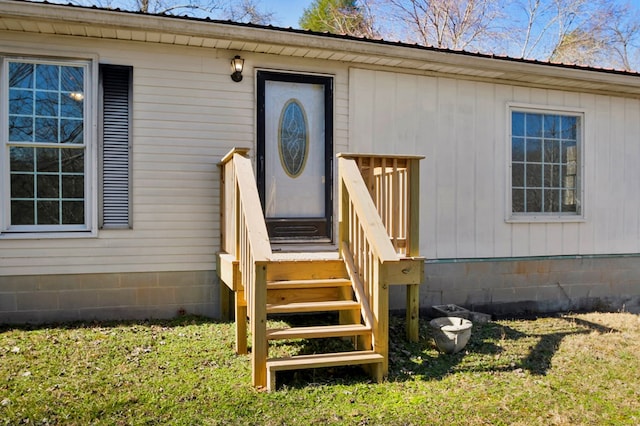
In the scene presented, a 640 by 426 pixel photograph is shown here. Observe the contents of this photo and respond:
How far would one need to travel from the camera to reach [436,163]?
616 cm

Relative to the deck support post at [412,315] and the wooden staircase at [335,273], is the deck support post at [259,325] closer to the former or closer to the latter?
the wooden staircase at [335,273]

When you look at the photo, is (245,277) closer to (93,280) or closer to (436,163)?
(93,280)

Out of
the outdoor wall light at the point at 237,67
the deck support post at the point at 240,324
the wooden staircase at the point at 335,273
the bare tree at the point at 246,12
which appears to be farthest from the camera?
the bare tree at the point at 246,12

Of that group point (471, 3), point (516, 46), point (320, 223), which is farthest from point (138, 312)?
point (516, 46)

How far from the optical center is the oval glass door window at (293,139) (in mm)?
5656

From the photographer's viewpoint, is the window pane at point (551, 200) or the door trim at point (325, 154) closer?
the door trim at point (325, 154)

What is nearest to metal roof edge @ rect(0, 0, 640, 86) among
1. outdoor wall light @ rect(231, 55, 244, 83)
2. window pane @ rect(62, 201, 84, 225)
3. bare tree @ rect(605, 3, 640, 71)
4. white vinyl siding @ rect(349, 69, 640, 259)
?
outdoor wall light @ rect(231, 55, 244, 83)

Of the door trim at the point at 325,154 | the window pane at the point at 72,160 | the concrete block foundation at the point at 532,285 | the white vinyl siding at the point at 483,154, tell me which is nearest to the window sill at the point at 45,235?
the window pane at the point at 72,160

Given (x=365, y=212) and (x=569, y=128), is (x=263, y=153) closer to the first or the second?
(x=365, y=212)

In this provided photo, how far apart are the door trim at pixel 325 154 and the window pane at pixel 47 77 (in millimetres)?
2018

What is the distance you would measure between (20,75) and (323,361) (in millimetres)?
4038

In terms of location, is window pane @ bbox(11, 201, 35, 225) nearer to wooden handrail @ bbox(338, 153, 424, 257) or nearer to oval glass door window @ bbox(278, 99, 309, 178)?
oval glass door window @ bbox(278, 99, 309, 178)

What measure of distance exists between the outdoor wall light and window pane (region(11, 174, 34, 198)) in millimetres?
2281

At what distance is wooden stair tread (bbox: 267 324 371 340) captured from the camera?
3709 millimetres
